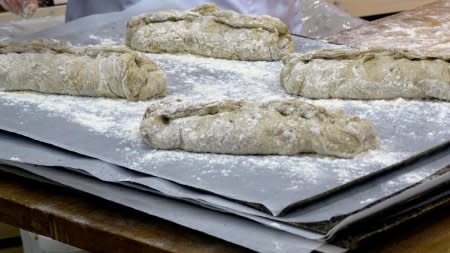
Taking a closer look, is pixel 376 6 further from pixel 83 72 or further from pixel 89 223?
pixel 89 223

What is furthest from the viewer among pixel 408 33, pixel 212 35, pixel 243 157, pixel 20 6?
pixel 20 6

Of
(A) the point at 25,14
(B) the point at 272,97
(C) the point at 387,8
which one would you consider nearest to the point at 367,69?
(B) the point at 272,97

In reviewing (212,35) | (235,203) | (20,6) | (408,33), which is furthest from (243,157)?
(20,6)

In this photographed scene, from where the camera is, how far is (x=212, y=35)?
6.17 feet

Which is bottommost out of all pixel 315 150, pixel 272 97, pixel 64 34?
pixel 315 150

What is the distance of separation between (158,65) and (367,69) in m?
0.45

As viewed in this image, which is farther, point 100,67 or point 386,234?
point 100,67

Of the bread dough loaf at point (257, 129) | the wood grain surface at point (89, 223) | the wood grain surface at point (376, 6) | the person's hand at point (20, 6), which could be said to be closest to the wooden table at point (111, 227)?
the wood grain surface at point (89, 223)

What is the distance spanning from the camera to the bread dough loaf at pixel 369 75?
1568 millimetres

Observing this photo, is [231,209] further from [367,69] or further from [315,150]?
[367,69]

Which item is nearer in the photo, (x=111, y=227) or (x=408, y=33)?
(x=111, y=227)

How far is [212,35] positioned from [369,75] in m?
0.42

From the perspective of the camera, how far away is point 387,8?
3.35 m

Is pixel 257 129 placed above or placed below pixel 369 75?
below
